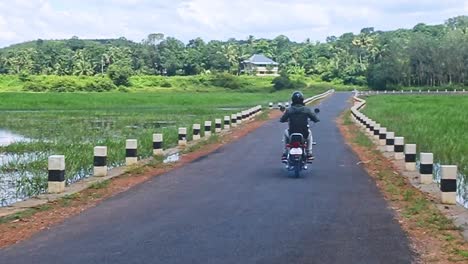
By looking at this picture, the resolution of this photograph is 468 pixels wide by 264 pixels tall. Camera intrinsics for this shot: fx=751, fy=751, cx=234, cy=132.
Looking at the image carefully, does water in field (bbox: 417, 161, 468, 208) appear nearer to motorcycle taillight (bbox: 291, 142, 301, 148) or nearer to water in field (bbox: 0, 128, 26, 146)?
motorcycle taillight (bbox: 291, 142, 301, 148)

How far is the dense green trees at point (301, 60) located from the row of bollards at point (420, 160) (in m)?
84.8

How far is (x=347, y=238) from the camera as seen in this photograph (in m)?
8.02

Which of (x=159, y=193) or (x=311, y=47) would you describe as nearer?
A: (x=159, y=193)

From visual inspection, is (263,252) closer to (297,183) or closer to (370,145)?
(297,183)

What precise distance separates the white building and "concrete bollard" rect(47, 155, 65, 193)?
464ft

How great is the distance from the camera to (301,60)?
15162cm

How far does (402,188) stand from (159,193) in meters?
4.04

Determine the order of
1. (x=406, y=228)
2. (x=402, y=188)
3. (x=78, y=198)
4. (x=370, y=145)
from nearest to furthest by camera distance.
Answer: (x=406, y=228) < (x=78, y=198) < (x=402, y=188) < (x=370, y=145)

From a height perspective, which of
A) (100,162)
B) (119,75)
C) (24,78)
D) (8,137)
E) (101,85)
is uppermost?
(119,75)

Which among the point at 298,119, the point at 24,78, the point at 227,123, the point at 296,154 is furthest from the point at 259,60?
the point at 296,154

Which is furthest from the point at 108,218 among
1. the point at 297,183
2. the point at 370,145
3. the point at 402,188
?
the point at 370,145

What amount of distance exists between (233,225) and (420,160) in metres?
5.39

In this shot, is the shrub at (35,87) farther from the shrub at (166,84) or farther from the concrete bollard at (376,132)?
the concrete bollard at (376,132)

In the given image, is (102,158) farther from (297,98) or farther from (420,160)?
(420,160)
